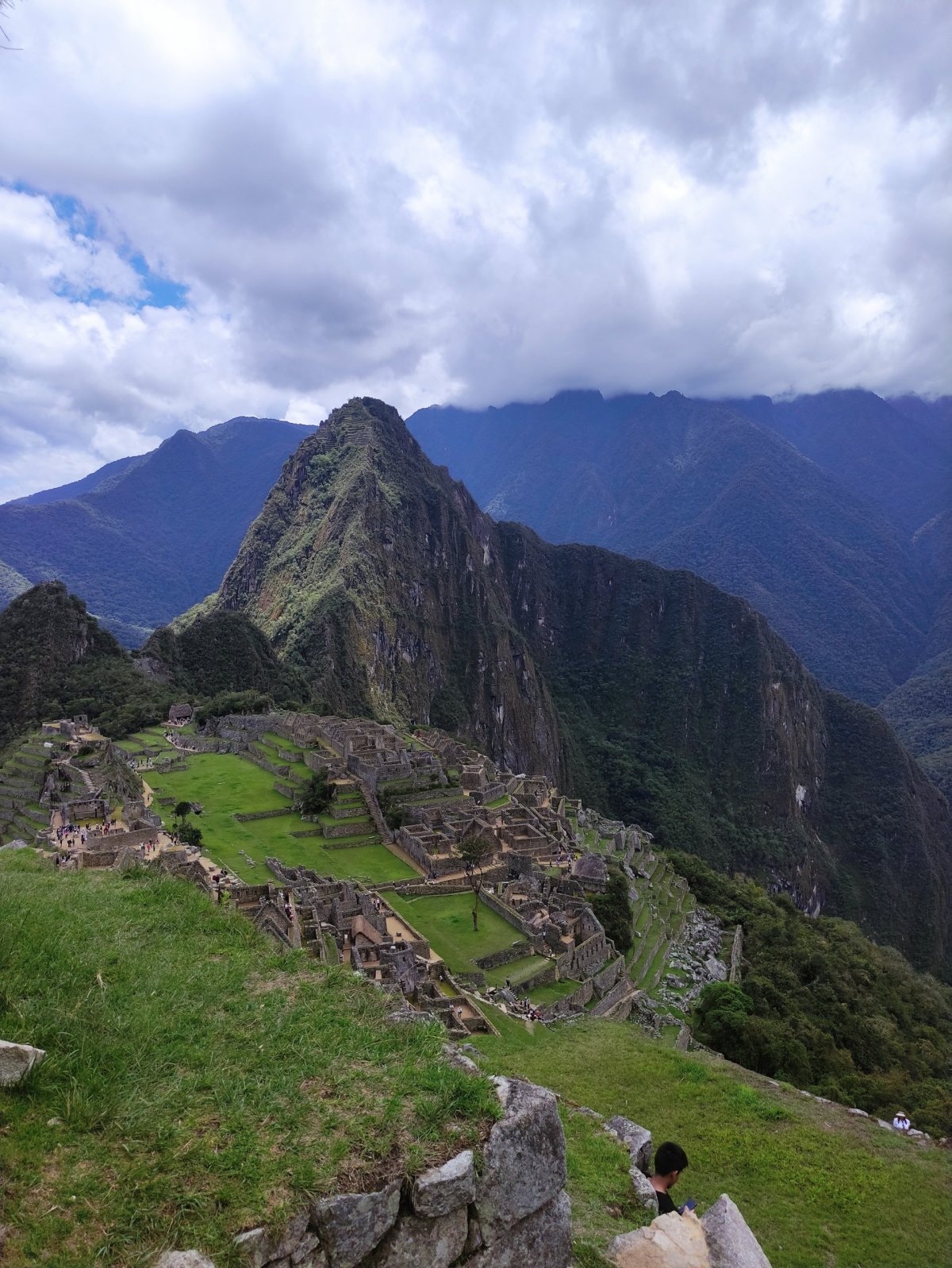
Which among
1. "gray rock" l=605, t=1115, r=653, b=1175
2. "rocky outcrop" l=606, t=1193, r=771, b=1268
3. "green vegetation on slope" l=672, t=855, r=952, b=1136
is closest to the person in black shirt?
"rocky outcrop" l=606, t=1193, r=771, b=1268

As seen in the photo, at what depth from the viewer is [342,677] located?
92.3 m

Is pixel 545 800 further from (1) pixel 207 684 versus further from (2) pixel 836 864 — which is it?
(2) pixel 836 864

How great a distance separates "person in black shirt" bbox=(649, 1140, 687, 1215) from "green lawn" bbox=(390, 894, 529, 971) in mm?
15983

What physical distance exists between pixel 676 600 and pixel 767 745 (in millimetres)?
49145

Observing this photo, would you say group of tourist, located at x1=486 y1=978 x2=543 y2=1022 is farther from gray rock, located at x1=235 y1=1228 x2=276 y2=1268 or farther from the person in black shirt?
gray rock, located at x1=235 y1=1228 x2=276 y2=1268

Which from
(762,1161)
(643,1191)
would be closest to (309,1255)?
(643,1191)

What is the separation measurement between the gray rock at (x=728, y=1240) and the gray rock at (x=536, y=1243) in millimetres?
1753

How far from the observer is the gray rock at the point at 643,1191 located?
24.2ft

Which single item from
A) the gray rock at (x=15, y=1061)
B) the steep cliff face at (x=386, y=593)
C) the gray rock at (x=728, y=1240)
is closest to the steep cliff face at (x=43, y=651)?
the steep cliff face at (x=386, y=593)

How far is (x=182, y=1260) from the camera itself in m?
3.68

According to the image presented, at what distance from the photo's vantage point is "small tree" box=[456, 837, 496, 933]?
1109 inches

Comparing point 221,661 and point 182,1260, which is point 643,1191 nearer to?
point 182,1260

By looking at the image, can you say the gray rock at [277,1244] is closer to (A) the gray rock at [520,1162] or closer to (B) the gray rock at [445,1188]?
(B) the gray rock at [445,1188]

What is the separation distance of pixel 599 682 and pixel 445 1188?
170615 millimetres
